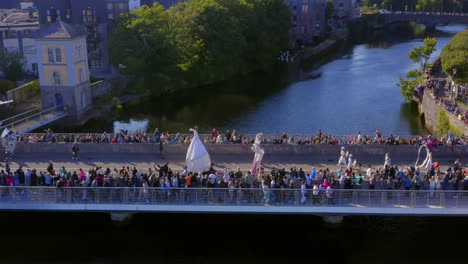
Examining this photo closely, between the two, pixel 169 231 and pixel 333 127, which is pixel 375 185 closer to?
pixel 169 231

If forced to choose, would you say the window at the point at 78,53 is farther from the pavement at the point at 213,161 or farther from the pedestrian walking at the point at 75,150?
the pedestrian walking at the point at 75,150

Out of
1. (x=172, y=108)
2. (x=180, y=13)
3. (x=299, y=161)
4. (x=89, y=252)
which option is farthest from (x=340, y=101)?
(x=89, y=252)

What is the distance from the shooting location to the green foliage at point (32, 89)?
5819 cm

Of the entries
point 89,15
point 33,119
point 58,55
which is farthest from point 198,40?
point 33,119

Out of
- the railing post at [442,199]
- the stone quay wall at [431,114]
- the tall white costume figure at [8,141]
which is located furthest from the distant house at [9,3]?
the railing post at [442,199]

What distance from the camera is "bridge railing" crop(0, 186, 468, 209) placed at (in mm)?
27000

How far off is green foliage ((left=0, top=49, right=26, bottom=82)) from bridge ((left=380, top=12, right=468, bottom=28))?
10336 cm

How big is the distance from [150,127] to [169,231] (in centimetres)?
2767

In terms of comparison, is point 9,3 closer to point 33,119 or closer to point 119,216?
point 33,119

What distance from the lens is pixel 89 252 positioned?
28.8 meters

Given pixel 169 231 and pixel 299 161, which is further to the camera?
pixel 299 161

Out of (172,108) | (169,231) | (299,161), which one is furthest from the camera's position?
(172,108)

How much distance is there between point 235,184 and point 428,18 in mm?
124256

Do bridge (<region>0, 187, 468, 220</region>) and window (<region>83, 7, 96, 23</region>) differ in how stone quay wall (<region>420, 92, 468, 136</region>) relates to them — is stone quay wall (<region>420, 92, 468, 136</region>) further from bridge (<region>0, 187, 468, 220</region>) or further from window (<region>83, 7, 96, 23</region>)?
window (<region>83, 7, 96, 23</region>)
